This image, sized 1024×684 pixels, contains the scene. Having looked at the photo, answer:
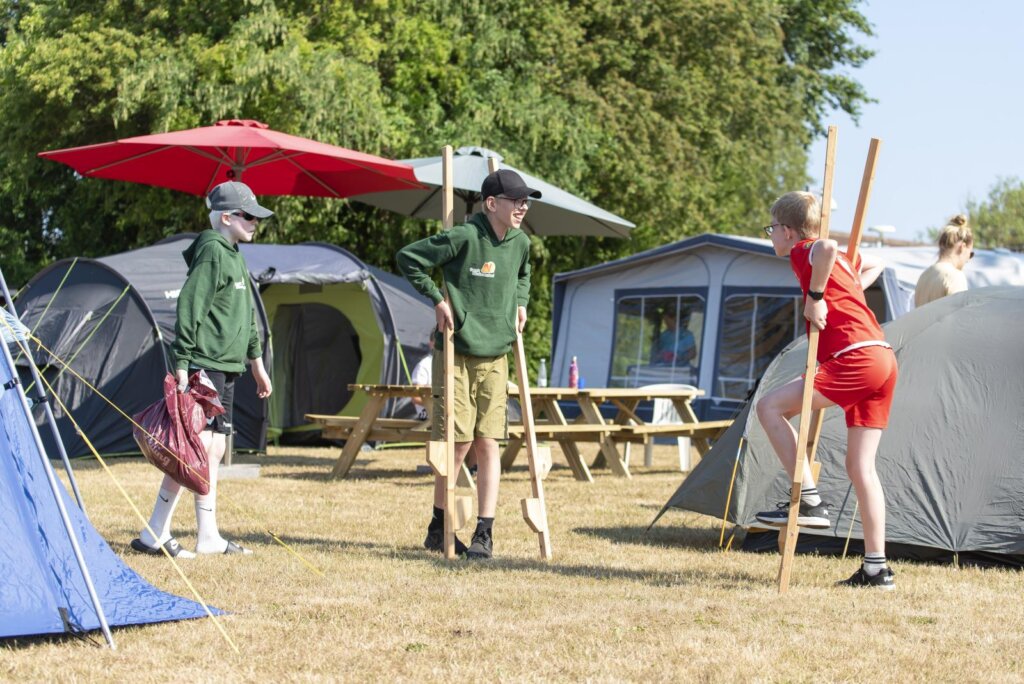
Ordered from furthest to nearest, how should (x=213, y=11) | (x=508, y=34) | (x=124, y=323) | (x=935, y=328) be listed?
(x=508, y=34), (x=213, y=11), (x=124, y=323), (x=935, y=328)

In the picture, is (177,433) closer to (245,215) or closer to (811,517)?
(245,215)

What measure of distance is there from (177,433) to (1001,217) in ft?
200

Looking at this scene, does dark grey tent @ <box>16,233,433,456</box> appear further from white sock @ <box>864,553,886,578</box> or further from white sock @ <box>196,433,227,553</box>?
white sock @ <box>864,553,886,578</box>

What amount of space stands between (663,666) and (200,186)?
8.69 meters

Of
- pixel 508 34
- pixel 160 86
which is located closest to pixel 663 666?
pixel 160 86

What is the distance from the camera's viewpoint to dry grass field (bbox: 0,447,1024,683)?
391cm

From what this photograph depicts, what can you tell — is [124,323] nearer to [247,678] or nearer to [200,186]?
[200,186]

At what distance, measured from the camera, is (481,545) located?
19.6 feet

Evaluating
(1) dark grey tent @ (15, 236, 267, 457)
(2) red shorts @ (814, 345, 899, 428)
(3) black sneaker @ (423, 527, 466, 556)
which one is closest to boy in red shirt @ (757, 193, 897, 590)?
(2) red shorts @ (814, 345, 899, 428)

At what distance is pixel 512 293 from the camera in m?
6.03

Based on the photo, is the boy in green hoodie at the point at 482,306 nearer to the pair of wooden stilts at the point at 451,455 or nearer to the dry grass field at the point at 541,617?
the pair of wooden stilts at the point at 451,455

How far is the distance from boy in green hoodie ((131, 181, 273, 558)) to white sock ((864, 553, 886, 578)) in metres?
2.81

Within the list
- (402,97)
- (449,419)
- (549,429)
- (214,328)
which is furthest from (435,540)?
(402,97)

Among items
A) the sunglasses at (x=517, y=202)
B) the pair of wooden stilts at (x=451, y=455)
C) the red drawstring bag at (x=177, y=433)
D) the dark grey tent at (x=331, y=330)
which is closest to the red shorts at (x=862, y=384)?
the pair of wooden stilts at (x=451, y=455)
